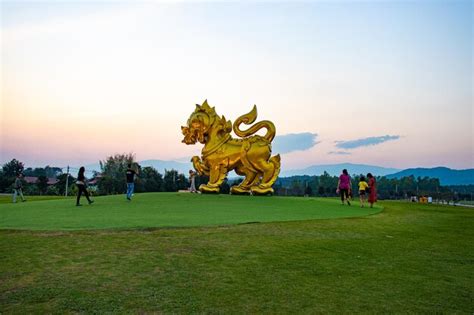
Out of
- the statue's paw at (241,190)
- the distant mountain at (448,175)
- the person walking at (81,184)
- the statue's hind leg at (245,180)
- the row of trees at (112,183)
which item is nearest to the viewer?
the person walking at (81,184)

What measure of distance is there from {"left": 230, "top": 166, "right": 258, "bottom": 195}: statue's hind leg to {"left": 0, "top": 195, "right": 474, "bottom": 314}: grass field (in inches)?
390

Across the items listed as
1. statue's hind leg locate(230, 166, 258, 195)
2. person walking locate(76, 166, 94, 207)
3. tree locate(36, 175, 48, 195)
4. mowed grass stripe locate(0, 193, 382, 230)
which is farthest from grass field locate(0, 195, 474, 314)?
tree locate(36, 175, 48, 195)

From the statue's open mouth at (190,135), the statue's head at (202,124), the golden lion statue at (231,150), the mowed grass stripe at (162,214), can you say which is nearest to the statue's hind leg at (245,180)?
the golden lion statue at (231,150)

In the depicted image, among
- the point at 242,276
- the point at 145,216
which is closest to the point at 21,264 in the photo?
the point at 242,276

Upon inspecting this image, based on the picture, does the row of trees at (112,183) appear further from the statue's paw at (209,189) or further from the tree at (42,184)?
the statue's paw at (209,189)

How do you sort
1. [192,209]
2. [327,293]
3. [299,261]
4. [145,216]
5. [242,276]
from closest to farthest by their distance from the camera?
[327,293]
[242,276]
[299,261]
[145,216]
[192,209]

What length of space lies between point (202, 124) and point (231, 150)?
1.96 metres

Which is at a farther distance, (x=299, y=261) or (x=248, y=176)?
(x=248, y=176)

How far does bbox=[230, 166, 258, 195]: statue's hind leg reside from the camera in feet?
64.6

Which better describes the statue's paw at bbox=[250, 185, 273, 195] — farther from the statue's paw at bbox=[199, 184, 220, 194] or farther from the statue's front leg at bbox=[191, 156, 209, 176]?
the statue's front leg at bbox=[191, 156, 209, 176]

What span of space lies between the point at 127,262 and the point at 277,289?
2.59m

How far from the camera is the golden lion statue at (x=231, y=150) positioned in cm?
1919

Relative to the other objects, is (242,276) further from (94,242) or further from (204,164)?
(204,164)

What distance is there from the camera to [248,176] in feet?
65.1
